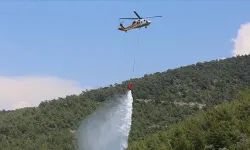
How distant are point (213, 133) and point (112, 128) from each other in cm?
4382

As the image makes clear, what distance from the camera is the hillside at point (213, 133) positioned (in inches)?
3708

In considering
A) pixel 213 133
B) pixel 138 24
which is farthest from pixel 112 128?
pixel 213 133

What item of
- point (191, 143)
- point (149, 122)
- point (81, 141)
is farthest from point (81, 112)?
point (81, 141)

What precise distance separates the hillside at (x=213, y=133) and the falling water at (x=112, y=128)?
114ft

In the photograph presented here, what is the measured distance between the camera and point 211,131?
100188 millimetres

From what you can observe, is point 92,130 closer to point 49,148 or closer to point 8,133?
point 49,148

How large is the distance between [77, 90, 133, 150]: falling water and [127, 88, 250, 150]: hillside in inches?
1373

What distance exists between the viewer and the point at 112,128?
5934cm

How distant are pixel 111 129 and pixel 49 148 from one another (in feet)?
312

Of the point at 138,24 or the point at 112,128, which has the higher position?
the point at 138,24

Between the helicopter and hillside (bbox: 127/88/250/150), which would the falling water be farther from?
hillside (bbox: 127/88/250/150)

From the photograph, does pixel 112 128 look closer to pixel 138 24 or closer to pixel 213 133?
Result: pixel 138 24

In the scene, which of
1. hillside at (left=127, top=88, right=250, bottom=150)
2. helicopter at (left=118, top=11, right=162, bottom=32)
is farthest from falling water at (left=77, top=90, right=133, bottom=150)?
hillside at (left=127, top=88, right=250, bottom=150)

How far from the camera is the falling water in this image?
2303 inches
